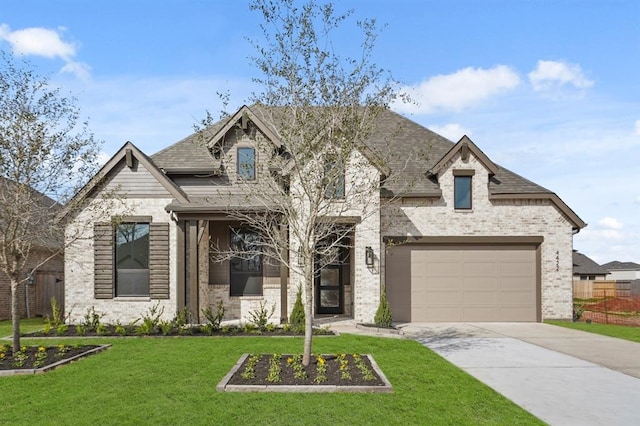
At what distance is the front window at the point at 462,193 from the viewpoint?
17000 mm

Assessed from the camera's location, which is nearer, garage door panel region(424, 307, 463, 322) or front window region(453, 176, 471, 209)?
garage door panel region(424, 307, 463, 322)

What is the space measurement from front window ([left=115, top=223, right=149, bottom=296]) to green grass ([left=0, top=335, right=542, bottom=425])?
5.69m

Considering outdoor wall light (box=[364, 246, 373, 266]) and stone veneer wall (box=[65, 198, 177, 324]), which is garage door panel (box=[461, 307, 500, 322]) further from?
stone veneer wall (box=[65, 198, 177, 324])

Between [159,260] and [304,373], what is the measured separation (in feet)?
29.7

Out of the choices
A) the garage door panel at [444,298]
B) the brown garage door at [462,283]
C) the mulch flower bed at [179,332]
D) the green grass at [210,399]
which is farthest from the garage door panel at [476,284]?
the green grass at [210,399]

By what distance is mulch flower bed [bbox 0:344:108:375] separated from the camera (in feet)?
29.9

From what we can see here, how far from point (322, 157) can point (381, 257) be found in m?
8.09

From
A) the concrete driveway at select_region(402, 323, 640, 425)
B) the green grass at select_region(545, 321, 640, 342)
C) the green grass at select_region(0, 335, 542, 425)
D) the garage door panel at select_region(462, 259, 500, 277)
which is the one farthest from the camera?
the garage door panel at select_region(462, 259, 500, 277)

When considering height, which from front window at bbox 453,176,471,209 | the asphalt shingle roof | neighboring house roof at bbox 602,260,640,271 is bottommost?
neighboring house roof at bbox 602,260,640,271

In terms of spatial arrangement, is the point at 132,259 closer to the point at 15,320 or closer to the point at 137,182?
the point at 137,182

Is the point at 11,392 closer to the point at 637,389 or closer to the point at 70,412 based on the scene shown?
the point at 70,412

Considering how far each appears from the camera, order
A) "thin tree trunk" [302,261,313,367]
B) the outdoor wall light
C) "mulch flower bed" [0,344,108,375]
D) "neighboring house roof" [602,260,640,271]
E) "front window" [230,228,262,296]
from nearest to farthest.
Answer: "thin tree trunk" [302,261,313,367] → "mulch flower bed" [0,344,108,375] → the outdoor wall light → "front window" [230,228,262,296] → "neighboring house roof" [602,260,640,271]

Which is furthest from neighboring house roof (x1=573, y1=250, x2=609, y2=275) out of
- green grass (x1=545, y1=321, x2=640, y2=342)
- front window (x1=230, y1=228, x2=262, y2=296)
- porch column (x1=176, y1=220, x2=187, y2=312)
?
porch column (x1=176, y1=220, x2=187, y2=312)

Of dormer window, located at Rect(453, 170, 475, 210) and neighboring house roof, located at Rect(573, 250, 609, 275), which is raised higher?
dormer window, located at Rect(453, 170, 475, 210)
